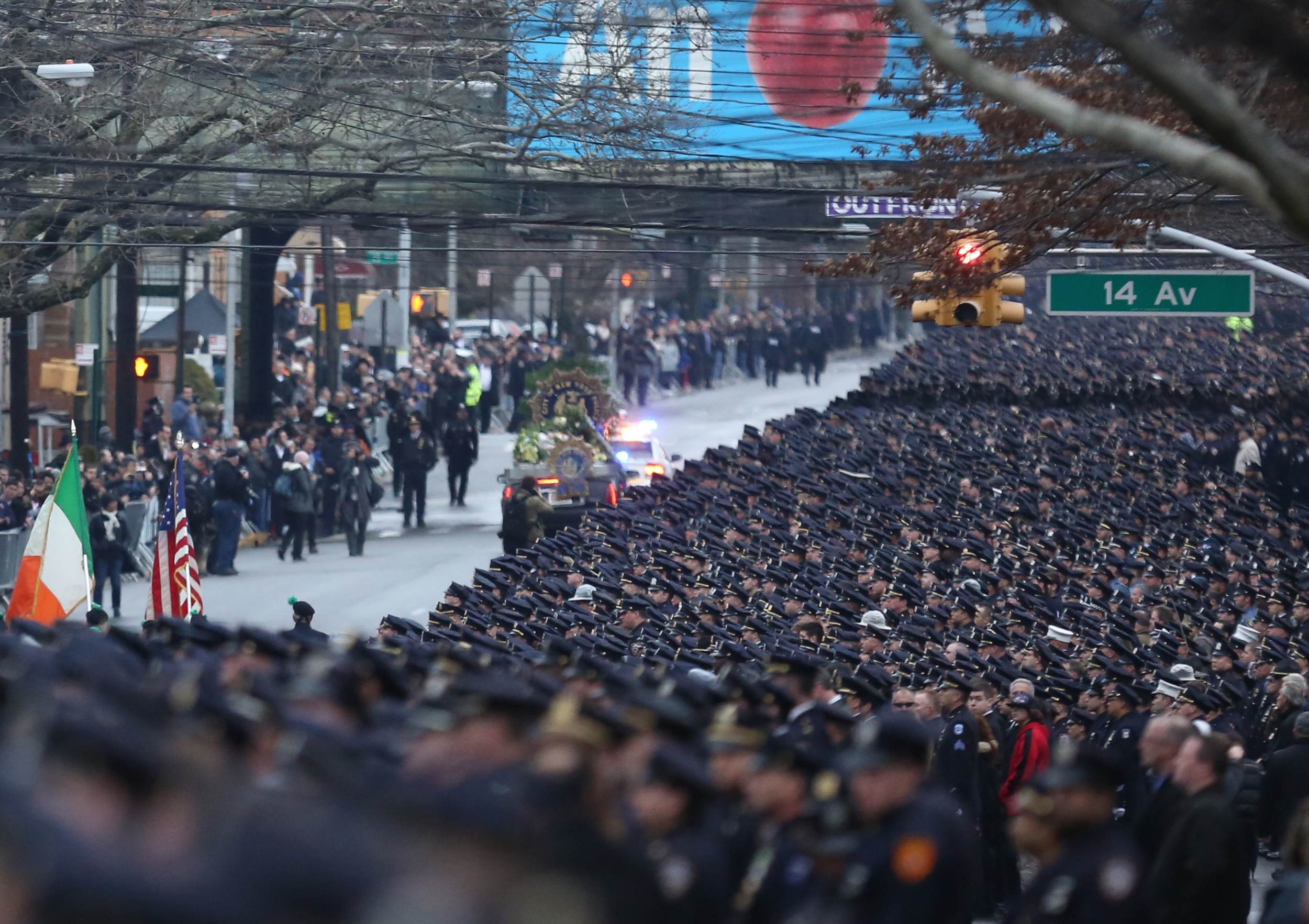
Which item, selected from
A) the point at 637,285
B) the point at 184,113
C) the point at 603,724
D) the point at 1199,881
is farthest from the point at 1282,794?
the point at 637,285

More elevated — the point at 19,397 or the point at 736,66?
the point at 736,66

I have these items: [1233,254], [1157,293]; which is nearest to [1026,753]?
[1233,254]

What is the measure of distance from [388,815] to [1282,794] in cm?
918

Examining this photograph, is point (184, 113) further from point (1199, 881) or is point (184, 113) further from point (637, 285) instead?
point (637, 285)

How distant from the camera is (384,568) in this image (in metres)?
26.5

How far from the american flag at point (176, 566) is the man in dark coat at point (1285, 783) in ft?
31.5

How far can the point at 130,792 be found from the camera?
528 cm

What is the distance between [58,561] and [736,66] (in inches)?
1163

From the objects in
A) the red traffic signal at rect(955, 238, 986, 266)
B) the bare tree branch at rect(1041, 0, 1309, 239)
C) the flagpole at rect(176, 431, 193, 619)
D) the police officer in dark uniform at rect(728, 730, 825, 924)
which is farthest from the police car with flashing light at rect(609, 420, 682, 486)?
the police officer in dark uniform at rect(728, 730, 825, 924)

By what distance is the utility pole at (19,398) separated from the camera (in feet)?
95.1

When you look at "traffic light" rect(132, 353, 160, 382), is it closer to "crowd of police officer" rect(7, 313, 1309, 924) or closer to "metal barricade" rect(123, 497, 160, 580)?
"metal barricade" rect(123, 497, 160, 580)

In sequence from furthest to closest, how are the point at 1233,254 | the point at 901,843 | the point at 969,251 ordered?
the point at 1233,254, the point at 969,251, the point at 901,843

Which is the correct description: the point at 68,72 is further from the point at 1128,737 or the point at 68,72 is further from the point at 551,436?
the point at 551,436

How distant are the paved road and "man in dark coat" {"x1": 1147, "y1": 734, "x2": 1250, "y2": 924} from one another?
9787 mm
